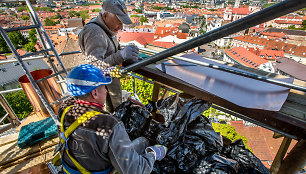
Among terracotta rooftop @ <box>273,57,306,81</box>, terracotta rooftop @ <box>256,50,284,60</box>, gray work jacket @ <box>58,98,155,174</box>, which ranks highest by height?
gray work jacket @ <box>58,98,155,174</box>

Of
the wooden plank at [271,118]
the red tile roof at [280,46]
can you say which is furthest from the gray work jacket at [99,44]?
the red tile roof at [280,46]

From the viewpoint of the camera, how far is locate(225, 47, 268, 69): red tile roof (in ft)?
102

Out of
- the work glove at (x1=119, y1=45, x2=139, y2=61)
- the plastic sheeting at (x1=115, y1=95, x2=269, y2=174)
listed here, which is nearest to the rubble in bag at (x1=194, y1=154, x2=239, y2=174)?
the plastic sheeting at (x1=115, y1=95, x2=269, y2=174)

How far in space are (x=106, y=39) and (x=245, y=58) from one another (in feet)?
121

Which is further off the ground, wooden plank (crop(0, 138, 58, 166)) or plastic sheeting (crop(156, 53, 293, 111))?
plastic sheeting (crop(156, 53, 293, 111))

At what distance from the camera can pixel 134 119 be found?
2.17m

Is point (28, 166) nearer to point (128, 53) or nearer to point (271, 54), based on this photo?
point (128, 53)

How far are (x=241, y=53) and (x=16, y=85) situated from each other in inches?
1751

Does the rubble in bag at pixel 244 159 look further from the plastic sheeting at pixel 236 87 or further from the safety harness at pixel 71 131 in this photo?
the safety harness at pixel 71 131

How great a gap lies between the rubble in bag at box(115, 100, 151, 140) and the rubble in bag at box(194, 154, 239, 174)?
85 cm

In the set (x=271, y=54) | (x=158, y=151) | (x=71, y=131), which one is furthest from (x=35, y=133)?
(x=271, y=54)

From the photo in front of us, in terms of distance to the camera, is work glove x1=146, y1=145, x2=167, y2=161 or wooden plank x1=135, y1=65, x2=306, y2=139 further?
work glove x1=146, y1=145, x2=167, y2=161

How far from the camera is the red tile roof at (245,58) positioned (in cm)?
3102

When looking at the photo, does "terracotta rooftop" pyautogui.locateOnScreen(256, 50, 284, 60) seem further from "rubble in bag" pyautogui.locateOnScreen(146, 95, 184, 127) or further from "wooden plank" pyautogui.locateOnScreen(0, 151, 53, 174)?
"wooden plank" pyautogui.locateOnScreen(0, 151, 53, 174)
